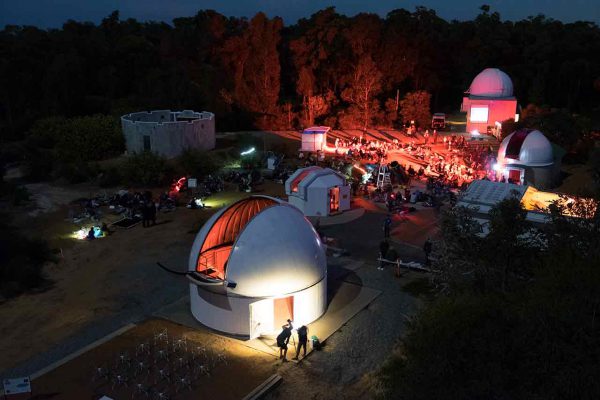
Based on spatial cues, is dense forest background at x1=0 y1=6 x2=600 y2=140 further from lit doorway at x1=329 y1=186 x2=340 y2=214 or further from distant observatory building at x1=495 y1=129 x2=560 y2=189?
lit doorway at x1=329 y1=186 x2=340 y2=214

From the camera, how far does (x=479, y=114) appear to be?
4512 centimetres

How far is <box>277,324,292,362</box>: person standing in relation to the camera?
532 inches

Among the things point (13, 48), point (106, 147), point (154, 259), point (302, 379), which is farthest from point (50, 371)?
point (13, 48)

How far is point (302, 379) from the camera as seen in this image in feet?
42.6

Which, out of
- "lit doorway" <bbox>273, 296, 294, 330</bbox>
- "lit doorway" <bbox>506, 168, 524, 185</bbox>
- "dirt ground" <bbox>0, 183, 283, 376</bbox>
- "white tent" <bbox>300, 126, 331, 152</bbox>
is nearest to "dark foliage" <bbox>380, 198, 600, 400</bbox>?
"lit doorway" <bbox>273, 296, 294, 330</bbox>

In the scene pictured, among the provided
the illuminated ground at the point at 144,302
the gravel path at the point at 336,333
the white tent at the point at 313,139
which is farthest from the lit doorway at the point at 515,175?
the white tent at the point at 313,139

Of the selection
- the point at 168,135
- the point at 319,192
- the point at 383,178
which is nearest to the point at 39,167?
the point at 168,135

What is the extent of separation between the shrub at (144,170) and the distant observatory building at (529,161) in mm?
19060

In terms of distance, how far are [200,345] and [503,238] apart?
774 cm

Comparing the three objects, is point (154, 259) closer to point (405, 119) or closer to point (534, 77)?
point (405, 119)

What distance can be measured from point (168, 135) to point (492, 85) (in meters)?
25.3

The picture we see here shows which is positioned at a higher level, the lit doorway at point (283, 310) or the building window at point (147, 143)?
the building window at point (147, 143)

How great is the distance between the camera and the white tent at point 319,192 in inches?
1032

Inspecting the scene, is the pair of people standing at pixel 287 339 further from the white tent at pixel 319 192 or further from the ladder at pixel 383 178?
the ladder at pixel 383 178
